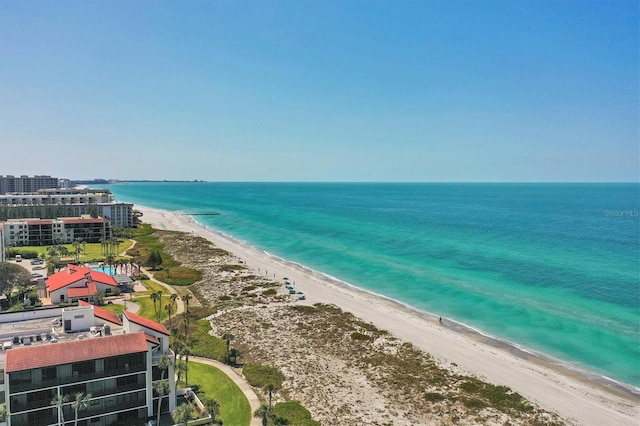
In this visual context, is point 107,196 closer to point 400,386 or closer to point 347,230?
point 347,230

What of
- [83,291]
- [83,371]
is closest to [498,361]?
[83,371]

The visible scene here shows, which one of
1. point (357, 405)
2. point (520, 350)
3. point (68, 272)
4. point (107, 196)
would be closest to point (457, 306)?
point (520, 350)

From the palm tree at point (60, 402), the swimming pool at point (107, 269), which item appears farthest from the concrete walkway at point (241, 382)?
the swimming pool at point (107, 269)

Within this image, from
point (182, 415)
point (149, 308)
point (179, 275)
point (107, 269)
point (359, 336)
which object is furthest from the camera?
point (179, 275)

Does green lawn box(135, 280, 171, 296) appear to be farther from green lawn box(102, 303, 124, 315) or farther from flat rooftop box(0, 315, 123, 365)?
flat rooftop box(0, 315, 123, 365)

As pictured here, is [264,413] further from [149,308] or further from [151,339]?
[149,308]

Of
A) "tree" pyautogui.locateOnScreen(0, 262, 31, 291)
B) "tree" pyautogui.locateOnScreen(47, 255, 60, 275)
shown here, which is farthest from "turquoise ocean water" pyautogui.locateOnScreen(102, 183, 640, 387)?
"tree" pyautogui.locateOnScreen(0, 262, 31, 291)
